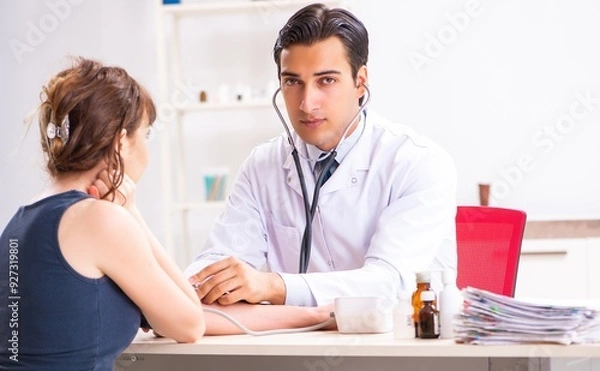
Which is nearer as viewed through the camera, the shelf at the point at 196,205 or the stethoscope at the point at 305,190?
the stethoscope at the point at 305,190

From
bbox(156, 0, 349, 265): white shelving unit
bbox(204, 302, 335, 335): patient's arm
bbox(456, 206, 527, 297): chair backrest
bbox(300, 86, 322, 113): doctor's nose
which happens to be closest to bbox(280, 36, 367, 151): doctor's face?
bbox(300, 86, 322, 113): doctor's nose

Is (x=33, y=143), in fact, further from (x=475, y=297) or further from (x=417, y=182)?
(x=475, y=297)

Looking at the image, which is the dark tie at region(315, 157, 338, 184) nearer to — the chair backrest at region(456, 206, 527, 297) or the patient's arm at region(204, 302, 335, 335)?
the chair backrest at region(456, 206, 527, 297)

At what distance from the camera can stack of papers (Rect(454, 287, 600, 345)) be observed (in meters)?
1.36

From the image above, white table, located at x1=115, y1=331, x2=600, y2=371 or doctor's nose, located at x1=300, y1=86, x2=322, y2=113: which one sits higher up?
doctor's nose, located at x1=300, y1=86, x2=322, y2=113

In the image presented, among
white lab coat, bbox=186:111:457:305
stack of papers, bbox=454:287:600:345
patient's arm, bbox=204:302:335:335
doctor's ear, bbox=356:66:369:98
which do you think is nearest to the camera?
stack of papers, bbox=454:287:600:345

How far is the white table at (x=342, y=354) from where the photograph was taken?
54.6 inches

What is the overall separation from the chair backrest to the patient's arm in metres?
0.53

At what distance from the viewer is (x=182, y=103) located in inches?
155

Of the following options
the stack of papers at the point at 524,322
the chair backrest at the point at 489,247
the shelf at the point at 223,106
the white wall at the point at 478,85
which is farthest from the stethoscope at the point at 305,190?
the white wall at the point at 478,85

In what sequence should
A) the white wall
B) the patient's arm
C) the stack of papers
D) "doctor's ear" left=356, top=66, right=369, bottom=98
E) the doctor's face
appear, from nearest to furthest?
the stack of papers → the patient's arm → the doctor's face → "doctor's ear" left=356, top=66, right=369, bottom=98 → the white wall

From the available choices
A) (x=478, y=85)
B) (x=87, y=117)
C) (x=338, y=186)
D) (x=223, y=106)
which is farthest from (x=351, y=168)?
(x=478, y=85)

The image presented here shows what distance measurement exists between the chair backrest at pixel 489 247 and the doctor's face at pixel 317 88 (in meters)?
0.38

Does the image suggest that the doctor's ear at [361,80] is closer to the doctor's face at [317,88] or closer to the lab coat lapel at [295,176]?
the doctor's face at [317,88]
